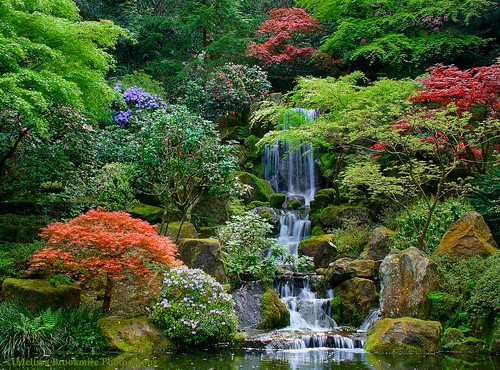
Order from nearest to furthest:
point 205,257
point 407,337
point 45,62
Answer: point 407,337 → point 45,62 → point 205,257

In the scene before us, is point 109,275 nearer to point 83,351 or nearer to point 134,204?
point 83,351

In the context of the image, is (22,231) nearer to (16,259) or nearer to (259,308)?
(16,259)

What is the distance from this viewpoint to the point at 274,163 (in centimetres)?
2080

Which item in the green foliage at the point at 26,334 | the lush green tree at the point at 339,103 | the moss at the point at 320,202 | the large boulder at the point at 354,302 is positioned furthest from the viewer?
the moss at the point at 320,202

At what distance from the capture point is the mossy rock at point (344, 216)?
15883mm

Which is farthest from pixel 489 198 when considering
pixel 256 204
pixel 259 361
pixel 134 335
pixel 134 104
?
pixel 134 104

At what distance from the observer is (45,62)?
10461mm

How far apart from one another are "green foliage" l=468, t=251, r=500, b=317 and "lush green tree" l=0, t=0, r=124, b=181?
8578 millimetres

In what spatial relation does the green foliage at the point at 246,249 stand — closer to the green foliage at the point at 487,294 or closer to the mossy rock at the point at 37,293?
the mossy rock at the point at 37,293

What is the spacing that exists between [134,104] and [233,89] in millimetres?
4062

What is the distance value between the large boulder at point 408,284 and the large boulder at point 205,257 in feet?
12.0

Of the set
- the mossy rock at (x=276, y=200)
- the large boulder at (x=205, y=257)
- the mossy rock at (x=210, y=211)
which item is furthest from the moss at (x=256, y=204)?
the large boulder at (x=205, y=257)

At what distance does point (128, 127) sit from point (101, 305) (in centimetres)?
1005

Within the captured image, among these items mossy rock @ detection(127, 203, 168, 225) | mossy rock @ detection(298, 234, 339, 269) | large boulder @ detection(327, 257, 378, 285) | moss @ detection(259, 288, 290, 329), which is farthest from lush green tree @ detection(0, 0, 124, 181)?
mossy rock @ detection(298, 234, 339, 269)
